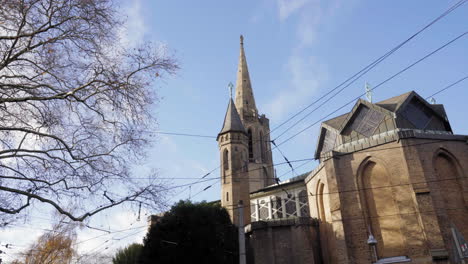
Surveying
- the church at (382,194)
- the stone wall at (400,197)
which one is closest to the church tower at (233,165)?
the church at (382,194)

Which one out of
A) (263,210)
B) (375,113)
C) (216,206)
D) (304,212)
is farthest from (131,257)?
(375,113)

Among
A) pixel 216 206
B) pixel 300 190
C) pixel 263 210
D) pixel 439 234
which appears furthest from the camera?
pixel 263 210

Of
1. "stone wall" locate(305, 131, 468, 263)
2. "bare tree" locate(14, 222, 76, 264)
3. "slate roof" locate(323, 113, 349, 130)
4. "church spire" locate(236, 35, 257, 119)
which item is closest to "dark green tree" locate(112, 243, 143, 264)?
"bare tree" locate(14, 222, 76, 264)

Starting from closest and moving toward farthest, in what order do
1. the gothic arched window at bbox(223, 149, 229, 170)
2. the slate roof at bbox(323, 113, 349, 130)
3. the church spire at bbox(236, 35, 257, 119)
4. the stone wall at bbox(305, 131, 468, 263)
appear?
1. the stone wall at bbox(305, 131, 468, 263)
2. the slate roof at bbox(323, 113, 349, 130)
3. the gothic arched window at bbox(223, 149, 229, 170)
4. the church spire at bbox(236, 35, 257, 119)

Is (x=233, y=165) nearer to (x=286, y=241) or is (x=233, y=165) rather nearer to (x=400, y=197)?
(x=286, y=241)

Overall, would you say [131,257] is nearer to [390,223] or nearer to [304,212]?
[304,212]

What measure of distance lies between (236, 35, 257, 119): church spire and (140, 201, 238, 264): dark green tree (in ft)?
90.4

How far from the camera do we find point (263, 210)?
34.6 meters

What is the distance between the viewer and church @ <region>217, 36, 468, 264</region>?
19719 mm

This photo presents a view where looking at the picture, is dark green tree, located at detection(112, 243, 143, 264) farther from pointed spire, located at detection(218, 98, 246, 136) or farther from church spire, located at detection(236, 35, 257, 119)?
church spire, located at detection(236, 35, 257, 119)

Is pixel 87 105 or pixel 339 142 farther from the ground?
pixel 339 142

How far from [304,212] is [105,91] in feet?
79.9

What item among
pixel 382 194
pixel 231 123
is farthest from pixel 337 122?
pixel 231 123

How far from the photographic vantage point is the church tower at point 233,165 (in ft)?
106
